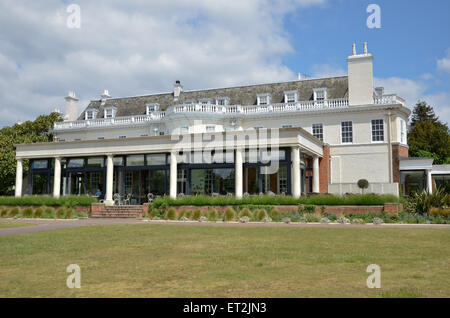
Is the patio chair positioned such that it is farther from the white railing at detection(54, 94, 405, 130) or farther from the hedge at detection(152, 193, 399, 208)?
the white railing at detection(54, 94, 405, 130)

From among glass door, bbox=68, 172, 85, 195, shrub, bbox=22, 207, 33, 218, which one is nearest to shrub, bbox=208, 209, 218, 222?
shrub, bbox=22, 207, 33, 218

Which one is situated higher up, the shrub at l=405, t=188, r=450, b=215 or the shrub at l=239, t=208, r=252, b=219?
the shrub at l=405, t=188, r=450, b=215

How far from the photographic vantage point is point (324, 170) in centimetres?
3266

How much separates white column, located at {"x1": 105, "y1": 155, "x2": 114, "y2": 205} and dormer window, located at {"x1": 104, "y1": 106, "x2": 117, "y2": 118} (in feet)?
48.3

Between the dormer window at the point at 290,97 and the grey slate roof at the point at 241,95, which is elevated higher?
the grey slate roof at the point at 241,95

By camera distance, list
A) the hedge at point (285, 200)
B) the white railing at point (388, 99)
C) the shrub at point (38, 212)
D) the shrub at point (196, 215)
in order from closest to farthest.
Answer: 1. the hedge at point (285, 200)
2. the shrub at point (196, 215)
3. the shrub at point (38, 212)
4. the white railing at point (388, 99)

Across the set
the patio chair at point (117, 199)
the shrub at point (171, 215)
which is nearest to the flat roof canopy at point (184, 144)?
the patio chair at point (117, 199)

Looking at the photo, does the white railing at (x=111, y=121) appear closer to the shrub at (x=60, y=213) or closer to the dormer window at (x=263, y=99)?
the dormer window at (x=263, y=99)

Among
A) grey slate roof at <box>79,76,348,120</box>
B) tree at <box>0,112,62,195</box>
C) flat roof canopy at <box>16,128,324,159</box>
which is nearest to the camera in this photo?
flat roof canopy at <box>16,128,324,159</box>

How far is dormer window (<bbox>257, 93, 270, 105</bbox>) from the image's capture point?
3703 cm

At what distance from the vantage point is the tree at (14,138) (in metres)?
37.8

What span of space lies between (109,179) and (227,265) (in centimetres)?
2280

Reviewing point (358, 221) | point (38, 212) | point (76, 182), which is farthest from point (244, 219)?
point (76, 182)

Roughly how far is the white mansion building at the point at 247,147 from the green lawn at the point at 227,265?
13.6 m
